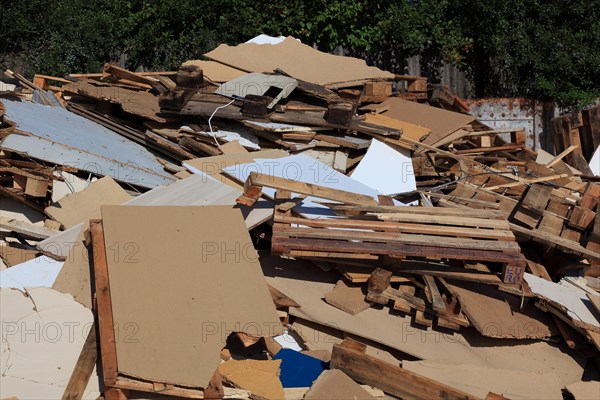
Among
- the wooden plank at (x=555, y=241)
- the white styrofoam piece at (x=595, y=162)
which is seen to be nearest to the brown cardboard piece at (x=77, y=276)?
the wooden plank at (x=555, y=241)

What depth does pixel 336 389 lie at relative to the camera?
5.08m

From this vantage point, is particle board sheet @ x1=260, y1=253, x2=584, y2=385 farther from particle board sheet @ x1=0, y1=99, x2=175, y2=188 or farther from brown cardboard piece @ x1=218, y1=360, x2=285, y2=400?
particle board sheet @ x1=0, y1=99, x2=175, y2=188

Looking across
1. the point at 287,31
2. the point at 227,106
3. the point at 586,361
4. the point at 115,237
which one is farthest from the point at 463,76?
the point at 115,237

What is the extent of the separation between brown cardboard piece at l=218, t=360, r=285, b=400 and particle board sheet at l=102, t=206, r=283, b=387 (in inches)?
9.4

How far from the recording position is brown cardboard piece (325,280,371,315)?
19.1 feet

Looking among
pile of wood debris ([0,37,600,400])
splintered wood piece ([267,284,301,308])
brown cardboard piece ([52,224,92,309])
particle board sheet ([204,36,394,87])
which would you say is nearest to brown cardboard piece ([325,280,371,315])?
pile of wood debris ([0,37,600,400])

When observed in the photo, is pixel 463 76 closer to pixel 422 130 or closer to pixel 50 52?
pixel 422 130

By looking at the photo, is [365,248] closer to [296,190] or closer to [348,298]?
[348,298]

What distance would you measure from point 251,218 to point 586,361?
2.71 meters

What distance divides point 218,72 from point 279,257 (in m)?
2.98

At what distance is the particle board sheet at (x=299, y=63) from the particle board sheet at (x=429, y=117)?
430 millimetres

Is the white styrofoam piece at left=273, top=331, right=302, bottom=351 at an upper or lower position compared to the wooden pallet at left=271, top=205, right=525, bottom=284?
lower

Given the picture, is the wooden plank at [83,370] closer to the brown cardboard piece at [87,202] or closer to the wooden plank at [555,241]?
the brown cardboard piece at [87,202]

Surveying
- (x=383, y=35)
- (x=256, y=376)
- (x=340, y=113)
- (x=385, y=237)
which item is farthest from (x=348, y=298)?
(x=383, y=35)
